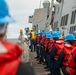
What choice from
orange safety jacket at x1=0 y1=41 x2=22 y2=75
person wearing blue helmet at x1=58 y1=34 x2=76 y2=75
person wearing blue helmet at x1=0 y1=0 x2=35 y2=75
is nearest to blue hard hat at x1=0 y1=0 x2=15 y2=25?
person wearing blue helmet at x1=0 y1=0 x2=35 y2=75

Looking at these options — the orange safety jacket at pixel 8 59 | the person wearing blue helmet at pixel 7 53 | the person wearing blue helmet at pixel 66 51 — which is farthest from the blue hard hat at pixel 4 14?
the person wearing blue helmet at pixel 66 51

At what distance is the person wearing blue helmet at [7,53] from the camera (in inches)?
63.5

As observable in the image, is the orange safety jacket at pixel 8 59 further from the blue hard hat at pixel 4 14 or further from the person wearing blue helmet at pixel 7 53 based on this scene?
the blue hard hat at pixel 4 14

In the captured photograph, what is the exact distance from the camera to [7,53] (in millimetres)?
1633

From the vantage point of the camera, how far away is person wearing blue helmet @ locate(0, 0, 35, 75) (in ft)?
5.29

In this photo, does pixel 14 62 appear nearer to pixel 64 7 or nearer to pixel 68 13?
pixel 68 13

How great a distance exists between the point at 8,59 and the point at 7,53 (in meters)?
0.03

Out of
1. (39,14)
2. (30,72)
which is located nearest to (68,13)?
(39,14)

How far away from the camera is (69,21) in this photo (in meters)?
18.5

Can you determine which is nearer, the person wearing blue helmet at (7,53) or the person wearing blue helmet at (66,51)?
the person wearing blue helmet at (7,53)

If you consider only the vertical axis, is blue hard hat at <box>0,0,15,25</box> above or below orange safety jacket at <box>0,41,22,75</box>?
above

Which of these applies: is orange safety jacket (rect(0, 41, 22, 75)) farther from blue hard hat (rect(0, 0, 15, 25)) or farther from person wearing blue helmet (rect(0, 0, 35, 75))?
blue hard hat (rect(0, 0, 15, 25))

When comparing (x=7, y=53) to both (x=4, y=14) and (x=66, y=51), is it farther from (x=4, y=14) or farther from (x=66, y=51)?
(x=66, y=51)

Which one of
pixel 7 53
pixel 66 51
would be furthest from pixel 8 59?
pixel 66 51
